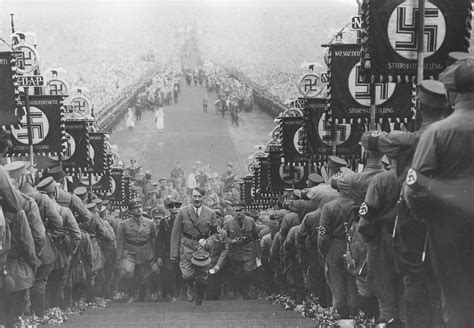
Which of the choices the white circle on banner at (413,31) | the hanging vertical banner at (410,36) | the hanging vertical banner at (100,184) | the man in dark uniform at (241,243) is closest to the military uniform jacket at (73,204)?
the man in dark uniform at (241,243)

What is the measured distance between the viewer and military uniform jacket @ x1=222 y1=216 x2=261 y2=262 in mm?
12992

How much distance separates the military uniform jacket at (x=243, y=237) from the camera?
42.6 ft

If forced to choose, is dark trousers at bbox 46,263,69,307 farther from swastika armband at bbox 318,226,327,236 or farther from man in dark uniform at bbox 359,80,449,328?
man in dark uniform at bbox 359,80,449,328

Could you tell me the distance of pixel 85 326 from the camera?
25.4 ft

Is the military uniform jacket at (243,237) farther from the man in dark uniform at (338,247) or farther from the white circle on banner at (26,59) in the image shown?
the white circle on banner at (26,59)

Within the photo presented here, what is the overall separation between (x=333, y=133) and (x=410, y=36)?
212 inches

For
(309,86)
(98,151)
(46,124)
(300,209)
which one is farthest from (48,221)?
(98,151)

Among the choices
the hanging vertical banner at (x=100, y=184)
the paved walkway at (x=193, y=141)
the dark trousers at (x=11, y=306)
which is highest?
the dark trousers at (x=11, y=306)

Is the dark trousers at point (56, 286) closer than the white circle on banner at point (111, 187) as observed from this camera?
Yes

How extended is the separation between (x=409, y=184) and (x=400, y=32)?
4.43m

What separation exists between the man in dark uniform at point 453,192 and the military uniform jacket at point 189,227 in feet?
23.8

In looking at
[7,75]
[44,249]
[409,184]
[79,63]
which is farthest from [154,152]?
[409,184]

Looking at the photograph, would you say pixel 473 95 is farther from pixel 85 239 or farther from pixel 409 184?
pixel 85 239

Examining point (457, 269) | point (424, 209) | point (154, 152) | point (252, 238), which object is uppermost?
point (424, 209)
